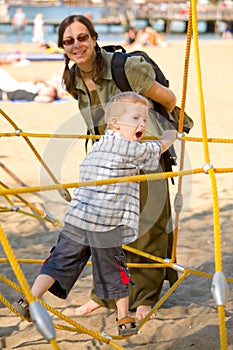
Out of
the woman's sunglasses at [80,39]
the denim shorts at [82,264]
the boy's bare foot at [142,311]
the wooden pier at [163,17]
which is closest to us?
the denim shorts at [82,264]

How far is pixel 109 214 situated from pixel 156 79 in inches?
27.3

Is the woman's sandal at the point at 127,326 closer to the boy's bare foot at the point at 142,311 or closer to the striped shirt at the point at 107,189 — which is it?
the striped shirt at the point at 107,189

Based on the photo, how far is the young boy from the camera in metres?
2.09

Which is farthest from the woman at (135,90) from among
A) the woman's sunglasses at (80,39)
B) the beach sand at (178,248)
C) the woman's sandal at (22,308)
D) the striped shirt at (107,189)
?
the woman's sandal at (22,308)

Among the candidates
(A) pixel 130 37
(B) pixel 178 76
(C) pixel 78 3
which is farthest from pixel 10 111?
(C) pixel 78 3

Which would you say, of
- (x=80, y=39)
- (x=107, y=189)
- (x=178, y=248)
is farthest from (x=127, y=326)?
(x=178, y=248)

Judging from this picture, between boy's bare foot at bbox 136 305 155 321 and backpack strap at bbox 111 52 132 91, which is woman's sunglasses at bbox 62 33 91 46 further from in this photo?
boy's bare foot at bbox 136 305 155 321

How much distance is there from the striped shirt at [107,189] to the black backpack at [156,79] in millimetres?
401

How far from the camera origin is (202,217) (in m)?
4.26

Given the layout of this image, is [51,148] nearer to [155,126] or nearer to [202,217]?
[155,126]

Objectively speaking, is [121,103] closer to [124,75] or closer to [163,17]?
[124,75]

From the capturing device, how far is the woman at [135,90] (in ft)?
8.05

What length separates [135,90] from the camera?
245 cm

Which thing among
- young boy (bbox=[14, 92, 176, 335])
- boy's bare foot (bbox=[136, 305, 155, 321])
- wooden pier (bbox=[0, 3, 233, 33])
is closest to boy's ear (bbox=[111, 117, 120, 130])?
young boy (bbox=[14, 92, 176, 335])
